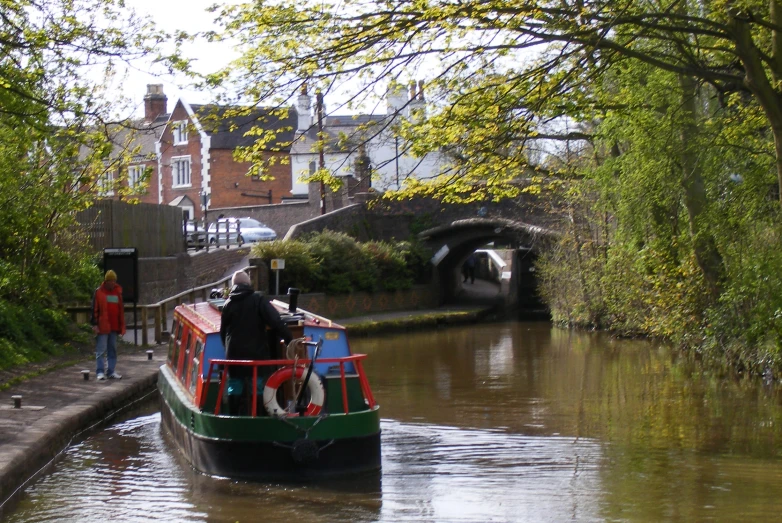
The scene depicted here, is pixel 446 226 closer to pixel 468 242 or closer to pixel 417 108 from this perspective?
pixel 468 242

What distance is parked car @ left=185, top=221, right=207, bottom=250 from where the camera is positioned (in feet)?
116

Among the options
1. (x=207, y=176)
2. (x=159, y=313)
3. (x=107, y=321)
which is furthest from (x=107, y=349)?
(x=207, y=176)

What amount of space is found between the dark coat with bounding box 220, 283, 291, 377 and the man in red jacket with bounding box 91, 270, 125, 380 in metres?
5.45

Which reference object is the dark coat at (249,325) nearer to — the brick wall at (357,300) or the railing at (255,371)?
the railing at (255,371)

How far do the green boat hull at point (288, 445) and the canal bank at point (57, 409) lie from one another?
162cm

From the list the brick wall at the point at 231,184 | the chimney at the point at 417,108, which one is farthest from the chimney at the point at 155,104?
the chimney at the point at 417,108

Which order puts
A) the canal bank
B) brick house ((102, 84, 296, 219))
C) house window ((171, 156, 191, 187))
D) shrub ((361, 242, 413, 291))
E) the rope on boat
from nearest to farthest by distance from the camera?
the canal bank < the rope on boat < shrub ((361, 242, 413, 291)) < brick house ((102, 84, 296, 219)) < house window ((171, 156, 191, 187))

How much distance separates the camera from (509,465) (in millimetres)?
10156

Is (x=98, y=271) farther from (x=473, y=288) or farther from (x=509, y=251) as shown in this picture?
(x=473, y=288)

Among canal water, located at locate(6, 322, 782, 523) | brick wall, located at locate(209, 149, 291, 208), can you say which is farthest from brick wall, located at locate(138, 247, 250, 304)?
brick wall, located at locate(209, 149, 291, 208)

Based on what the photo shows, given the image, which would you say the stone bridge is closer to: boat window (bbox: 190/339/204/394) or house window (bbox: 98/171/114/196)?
house window (bbox: 98/171/114/196)

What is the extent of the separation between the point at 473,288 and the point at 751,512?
125 feet

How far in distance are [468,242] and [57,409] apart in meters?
27.2

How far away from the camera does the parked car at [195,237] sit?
35469mm
